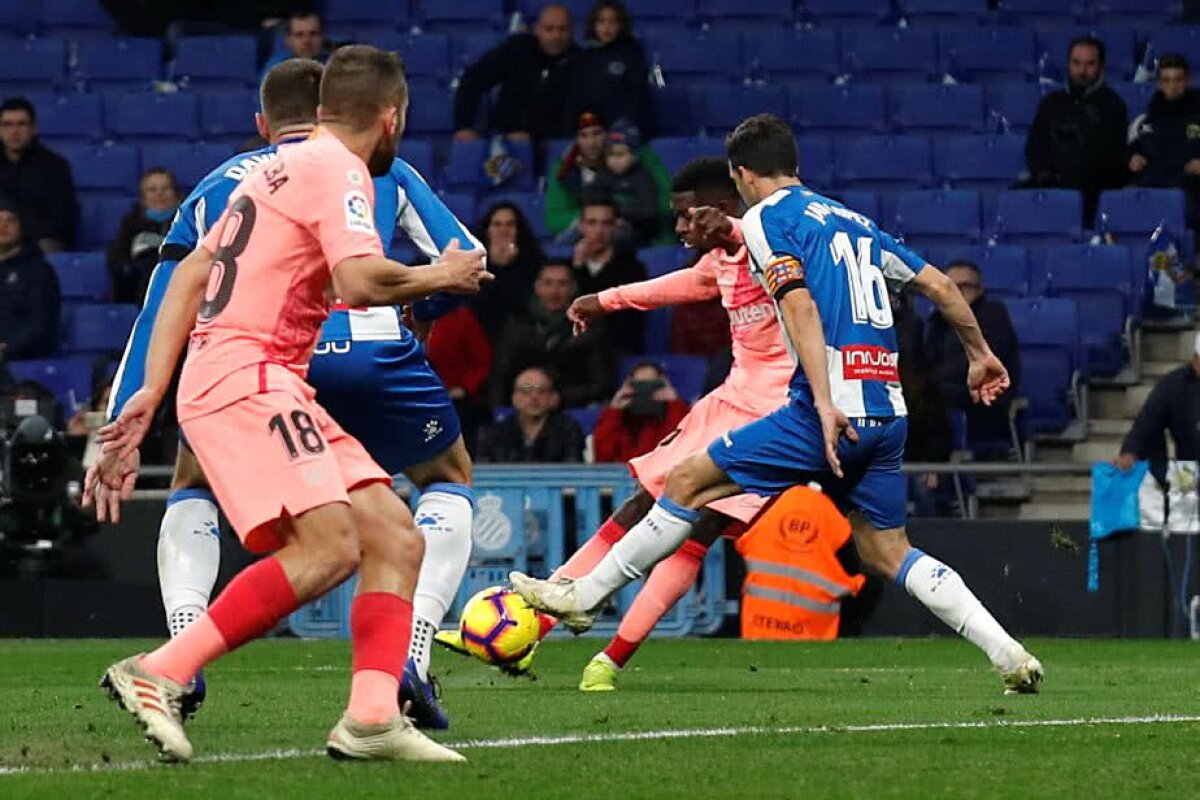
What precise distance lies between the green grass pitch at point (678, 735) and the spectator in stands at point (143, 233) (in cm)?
582

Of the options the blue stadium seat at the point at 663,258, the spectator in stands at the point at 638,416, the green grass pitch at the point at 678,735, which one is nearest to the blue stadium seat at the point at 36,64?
the blue stadium seat at the point at 663,258

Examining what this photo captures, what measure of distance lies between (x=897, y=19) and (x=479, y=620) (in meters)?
11.4

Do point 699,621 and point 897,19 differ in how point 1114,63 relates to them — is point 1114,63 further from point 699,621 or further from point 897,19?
point 699,621

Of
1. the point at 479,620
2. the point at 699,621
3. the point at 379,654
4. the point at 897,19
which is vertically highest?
the point at 897,19

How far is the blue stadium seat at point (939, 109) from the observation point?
18.8 meters

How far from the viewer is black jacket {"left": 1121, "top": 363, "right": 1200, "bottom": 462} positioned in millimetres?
14773

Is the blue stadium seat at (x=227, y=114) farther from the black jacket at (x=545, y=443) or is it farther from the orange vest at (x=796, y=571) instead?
the orange vest at (x=796, y=571)

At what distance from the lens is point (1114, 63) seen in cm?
1933

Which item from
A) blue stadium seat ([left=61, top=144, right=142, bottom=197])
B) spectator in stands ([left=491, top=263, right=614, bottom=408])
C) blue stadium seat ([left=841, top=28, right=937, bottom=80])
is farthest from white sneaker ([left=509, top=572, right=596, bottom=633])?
blue stadium seat ([left=841, top=28, right=937, bottom=80])

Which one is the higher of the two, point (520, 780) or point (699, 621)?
point (520, 780)

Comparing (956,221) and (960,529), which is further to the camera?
(956,221)

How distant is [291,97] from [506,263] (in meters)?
8.79

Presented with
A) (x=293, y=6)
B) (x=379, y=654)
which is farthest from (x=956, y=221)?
A: (x=379, y=654)

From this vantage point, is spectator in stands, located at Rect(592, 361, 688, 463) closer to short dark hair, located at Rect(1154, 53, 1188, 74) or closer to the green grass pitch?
the green grass pitch
